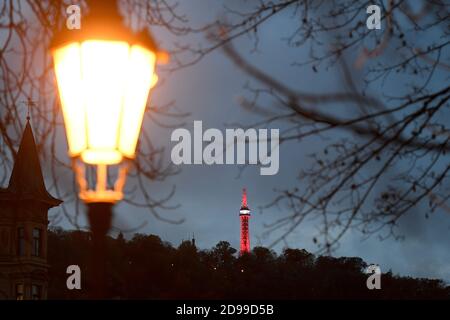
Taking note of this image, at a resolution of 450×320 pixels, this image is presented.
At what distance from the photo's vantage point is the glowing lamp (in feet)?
12.9

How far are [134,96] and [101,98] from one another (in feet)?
0.50

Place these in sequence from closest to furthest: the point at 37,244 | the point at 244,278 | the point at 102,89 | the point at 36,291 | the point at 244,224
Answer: the point at 102,89
the point at 36,291
the point at 37,244
the point at 244,278
the point at 244,224

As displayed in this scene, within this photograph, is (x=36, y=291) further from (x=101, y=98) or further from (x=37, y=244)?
(x=101, y=98)

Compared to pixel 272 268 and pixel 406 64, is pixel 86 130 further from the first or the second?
pixel 272 268

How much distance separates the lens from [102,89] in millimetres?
3945

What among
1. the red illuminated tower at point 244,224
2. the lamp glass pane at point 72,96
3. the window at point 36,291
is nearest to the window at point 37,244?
the window at point 36,291

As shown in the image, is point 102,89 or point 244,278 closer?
point 102,89

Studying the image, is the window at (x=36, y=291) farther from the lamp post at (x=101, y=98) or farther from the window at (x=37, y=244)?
the lamp post at (x=101, y=98)

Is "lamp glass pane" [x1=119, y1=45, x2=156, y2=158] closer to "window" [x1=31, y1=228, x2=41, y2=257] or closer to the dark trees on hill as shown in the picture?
"window" [x1=31, y1=228, x2=41, y2=257]

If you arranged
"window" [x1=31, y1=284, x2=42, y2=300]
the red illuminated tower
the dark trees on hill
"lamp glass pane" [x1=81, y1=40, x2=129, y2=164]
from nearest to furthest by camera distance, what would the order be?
"lamp glass pane" [x1=81, y1=40, x2=129, y2=164]
"window" [x1=31, y1=284, x2=42, y2=300]
the dark trees on hill
the red illuminated tower

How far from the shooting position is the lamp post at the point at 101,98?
3.94m

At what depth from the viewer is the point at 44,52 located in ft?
18.9

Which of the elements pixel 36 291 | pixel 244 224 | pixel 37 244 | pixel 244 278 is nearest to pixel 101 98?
pixel 36 291

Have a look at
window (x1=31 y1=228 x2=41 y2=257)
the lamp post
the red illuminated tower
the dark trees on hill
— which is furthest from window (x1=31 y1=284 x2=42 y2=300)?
the red illuminated tower
